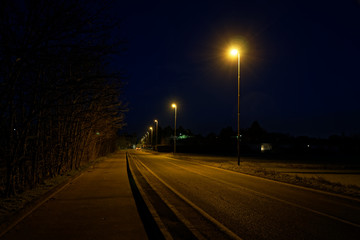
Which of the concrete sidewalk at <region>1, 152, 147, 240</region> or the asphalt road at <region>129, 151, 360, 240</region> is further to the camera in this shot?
the asphalt road at <region>129, 151, 360, 240</region>

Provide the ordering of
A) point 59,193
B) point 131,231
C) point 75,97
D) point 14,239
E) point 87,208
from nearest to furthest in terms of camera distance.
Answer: point 14,239
point 131,231
point 87,208
point 59,193
point 75,97

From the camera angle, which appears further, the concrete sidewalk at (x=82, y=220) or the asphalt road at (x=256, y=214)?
the asphalt road at (x=256, y=214)

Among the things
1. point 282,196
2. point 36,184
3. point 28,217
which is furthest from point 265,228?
point 36,184

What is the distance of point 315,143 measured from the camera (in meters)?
139

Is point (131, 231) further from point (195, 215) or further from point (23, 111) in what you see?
point (23, 111)

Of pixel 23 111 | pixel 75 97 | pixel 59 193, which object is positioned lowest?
pixel 59 193

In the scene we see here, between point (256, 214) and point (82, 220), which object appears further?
point (256, 214)

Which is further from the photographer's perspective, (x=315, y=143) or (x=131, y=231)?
(x=315, y=143)

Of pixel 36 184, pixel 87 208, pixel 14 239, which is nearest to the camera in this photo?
pixel 14 239

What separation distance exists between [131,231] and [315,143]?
482 ft

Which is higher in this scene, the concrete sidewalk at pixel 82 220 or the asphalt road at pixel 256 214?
the asphalt road at pixel 256 214

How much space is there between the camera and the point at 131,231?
6316mm

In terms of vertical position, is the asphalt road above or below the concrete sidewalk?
above

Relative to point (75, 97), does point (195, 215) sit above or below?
below
